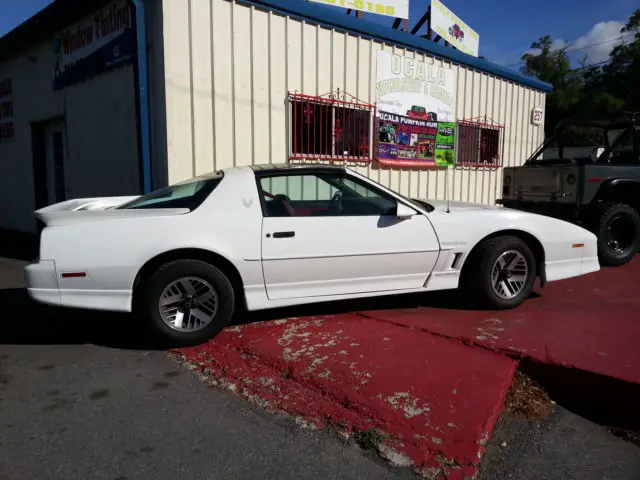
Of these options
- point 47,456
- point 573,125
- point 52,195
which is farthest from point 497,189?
point 47,456

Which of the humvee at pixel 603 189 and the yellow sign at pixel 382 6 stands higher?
the yellow sign at pixel 382 6

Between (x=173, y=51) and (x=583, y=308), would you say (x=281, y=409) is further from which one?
(x=173, y=51)

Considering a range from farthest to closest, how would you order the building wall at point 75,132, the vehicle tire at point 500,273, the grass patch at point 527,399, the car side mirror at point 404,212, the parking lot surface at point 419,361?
the building wall at point 75,132
the vehicle tire at point 500,273
the car side mirror at point 404,212
the grass patch at point 527,399
the parking lot surface at point 419,361

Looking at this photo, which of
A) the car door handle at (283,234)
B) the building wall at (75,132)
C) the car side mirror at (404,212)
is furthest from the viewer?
the building wall at (75,132)

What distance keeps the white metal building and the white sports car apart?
2.09 meters

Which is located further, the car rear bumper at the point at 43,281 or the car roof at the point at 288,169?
the car roof at the point at 288,169

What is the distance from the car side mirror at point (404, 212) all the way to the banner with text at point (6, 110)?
9001mm

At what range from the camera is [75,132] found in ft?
25.5

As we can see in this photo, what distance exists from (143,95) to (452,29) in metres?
7.92

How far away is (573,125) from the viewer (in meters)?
7.84

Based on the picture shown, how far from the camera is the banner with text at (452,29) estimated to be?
1027 cm

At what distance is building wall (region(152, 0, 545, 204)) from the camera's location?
586 cm

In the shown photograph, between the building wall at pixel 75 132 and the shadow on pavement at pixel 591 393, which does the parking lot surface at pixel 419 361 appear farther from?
the building wall at pixel 75 132

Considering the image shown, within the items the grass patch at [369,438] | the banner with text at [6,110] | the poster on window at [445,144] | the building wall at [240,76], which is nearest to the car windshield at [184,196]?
the building wall at [240,76]
